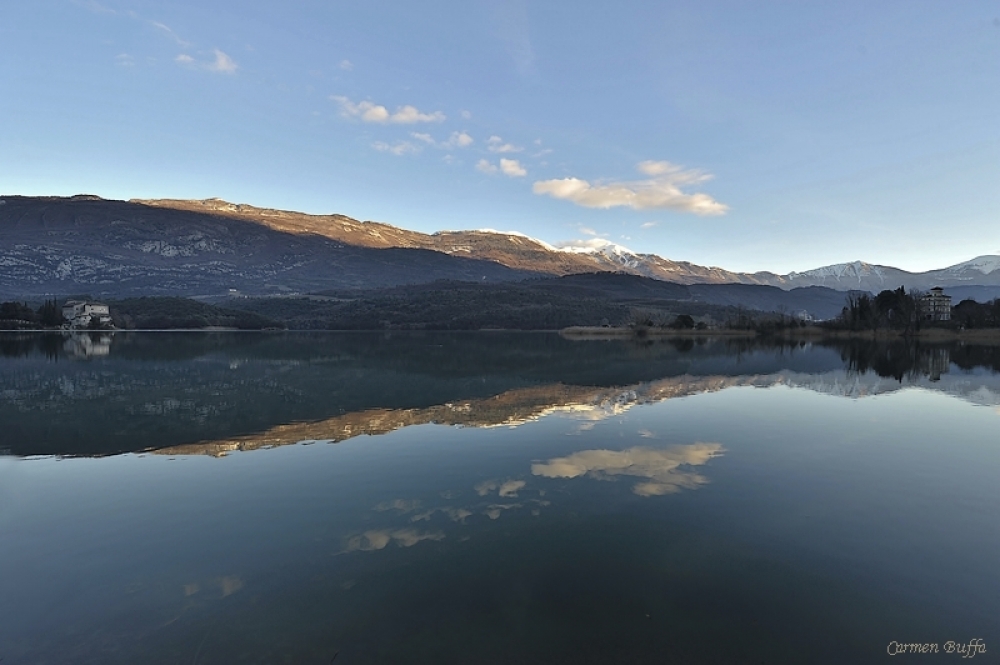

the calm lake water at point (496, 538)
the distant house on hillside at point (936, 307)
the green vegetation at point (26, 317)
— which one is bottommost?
the green vegetation at point (26, 317)

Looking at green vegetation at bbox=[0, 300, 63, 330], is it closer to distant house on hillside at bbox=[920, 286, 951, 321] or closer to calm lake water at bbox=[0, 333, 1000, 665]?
calm lake water at bbox=[0, 333, 1000, 665]

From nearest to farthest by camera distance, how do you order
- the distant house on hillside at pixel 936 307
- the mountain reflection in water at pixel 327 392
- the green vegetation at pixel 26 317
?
the mountain reflection in water at pixel 327 392
the distant house on hillside at pixel 936 307
the green vegetation at pixel 26 317

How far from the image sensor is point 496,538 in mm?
12820

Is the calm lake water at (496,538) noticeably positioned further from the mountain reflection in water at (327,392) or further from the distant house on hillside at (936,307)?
the distant house on hillside at (936,307)

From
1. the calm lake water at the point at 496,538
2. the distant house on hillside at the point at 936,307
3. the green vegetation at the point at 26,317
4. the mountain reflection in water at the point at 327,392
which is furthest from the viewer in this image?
the green vegetation at the point at 26,317

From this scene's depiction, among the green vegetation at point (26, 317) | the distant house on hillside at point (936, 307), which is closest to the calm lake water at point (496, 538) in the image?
the distant house on hillside at point (936, 307)

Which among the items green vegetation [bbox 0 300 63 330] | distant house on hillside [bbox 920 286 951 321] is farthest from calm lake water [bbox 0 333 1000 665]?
green vegetation [bbox 0 300 63 330]

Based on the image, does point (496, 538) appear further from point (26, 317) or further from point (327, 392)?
point (26, 317)

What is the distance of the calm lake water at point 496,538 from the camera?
Result: 8.95 meters

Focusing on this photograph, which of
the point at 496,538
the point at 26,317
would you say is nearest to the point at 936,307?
the point at 496,538

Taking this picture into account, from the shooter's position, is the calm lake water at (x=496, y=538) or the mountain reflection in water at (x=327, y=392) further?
the mountain reflection in water at (x=327, y=392)

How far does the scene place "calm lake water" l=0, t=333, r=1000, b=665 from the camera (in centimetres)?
895

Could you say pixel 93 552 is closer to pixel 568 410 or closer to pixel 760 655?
pixel 760 655

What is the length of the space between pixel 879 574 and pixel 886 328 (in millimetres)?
176465
